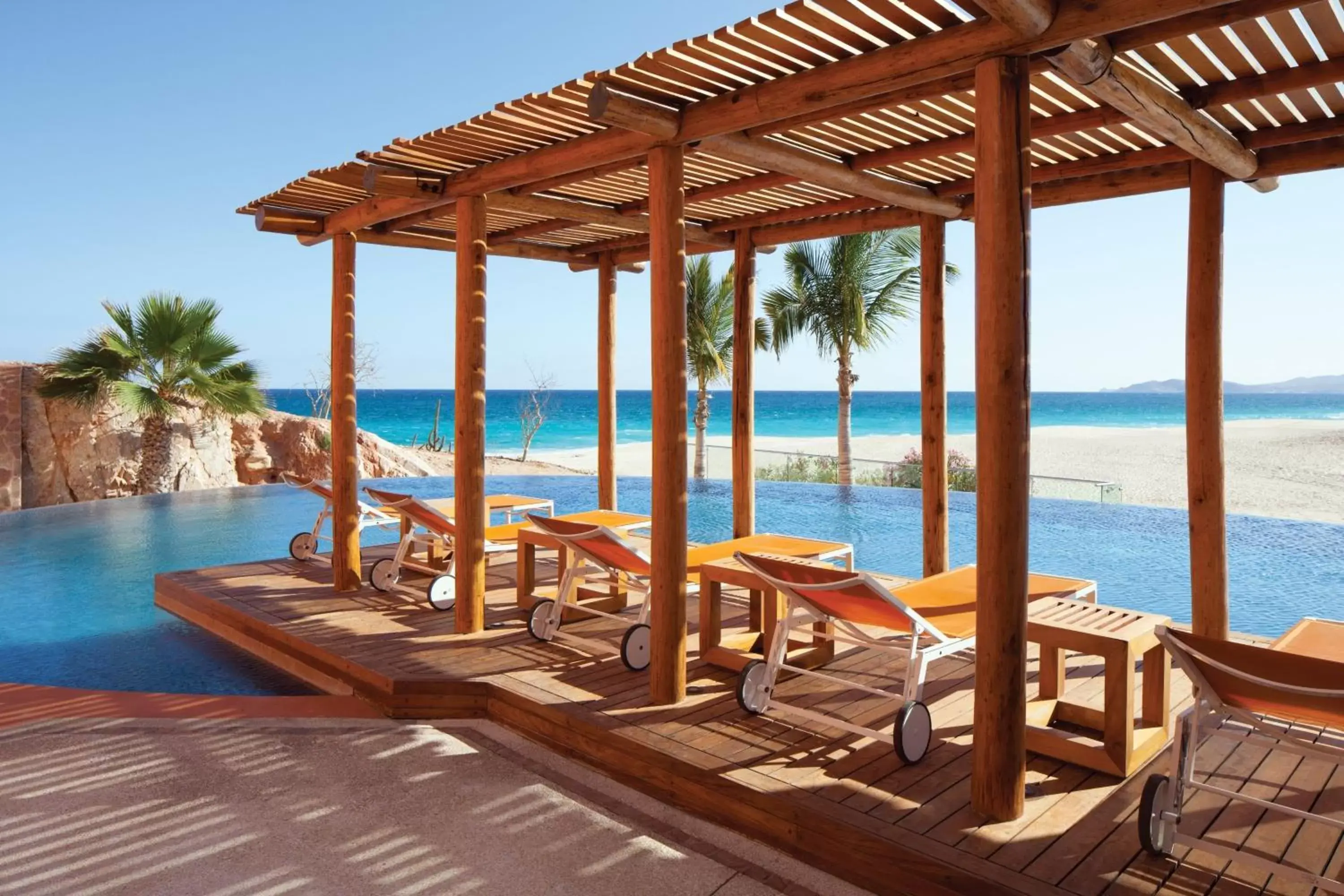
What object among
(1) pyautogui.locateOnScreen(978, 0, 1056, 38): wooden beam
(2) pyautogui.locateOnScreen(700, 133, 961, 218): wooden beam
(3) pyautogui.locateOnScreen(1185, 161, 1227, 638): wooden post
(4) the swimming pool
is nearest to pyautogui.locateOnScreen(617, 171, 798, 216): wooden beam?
(2) pyautogui.locateOnScreen(700, 133, 961, 218): wooden beam

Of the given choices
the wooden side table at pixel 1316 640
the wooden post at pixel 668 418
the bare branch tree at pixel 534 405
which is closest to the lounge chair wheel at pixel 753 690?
the wooden post at pixel 668 418

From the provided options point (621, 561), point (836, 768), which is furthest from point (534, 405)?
point (836, 768)

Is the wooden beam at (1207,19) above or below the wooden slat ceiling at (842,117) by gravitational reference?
below

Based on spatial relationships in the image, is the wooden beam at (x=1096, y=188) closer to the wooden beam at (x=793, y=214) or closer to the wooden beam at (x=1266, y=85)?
the wooden beam at (x=793, y=214)

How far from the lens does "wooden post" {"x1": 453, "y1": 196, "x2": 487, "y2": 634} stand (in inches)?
208

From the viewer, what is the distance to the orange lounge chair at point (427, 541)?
6.06 metres

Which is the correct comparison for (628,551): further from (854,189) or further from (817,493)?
(817,493)

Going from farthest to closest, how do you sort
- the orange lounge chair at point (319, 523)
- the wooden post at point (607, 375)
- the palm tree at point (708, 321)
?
1. the palm tree at point (708, 321)
2. the wooden post at point (607, 375)
3. the orange lounge chair at point (319, 523)

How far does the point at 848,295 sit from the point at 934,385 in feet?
32.2

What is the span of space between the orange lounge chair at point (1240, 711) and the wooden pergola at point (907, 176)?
1.48 feet

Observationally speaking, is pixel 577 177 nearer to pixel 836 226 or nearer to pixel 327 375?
pixel 836 226

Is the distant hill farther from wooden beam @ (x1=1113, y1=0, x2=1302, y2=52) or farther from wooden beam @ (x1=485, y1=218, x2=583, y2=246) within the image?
wooden beam @ (x1=1113, y1=0, x2=1302, y2=52)

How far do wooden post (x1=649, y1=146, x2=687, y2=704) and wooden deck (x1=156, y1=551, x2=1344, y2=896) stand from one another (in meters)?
0.27

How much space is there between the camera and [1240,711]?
282cm
